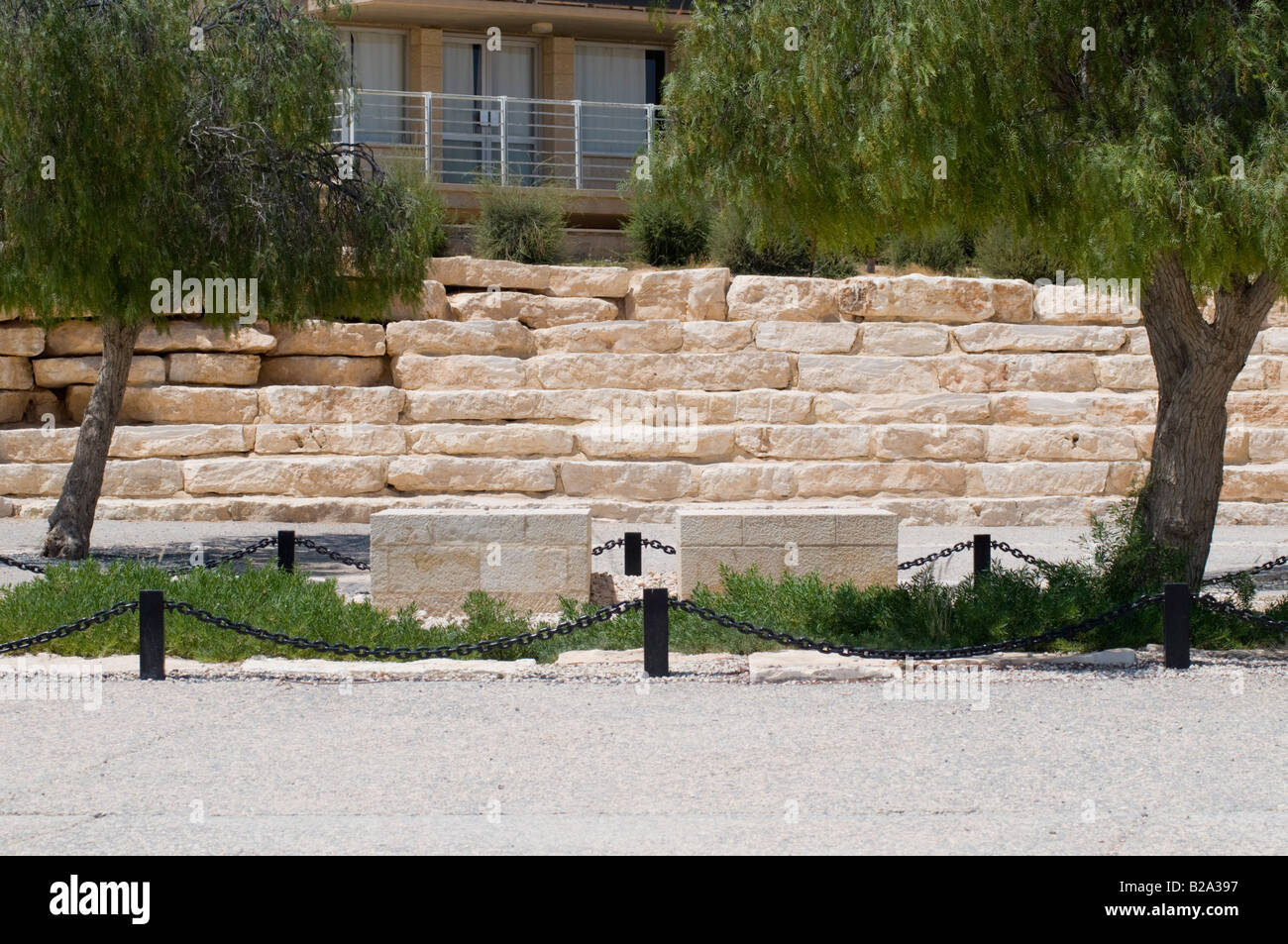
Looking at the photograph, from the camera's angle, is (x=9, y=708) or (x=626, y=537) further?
(x=626, y=537)

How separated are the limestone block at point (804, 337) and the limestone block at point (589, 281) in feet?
6.71

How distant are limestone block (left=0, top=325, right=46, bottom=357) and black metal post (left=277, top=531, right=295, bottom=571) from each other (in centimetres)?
712

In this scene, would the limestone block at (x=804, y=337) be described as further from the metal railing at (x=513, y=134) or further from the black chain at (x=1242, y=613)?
the black chain at (x=1242, y=613)

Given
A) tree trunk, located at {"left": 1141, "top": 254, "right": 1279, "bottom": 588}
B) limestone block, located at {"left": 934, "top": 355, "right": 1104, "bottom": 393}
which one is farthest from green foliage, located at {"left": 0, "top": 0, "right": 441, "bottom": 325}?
tree trunk, located at {"left": 1141, "top": 254, "right": 1279, "bottom": 588}

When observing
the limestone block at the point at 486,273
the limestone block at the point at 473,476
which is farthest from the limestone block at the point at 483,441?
the limestone block at the point at 486,273

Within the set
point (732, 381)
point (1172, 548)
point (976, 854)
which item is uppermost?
A: point (732, 381)

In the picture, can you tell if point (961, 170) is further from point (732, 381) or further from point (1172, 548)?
point (732, 381)

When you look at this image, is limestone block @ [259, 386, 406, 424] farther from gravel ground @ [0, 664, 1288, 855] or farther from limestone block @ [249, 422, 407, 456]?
gravel ground @ [0, 664, 1288, 855]

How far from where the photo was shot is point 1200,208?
7551 millimetres

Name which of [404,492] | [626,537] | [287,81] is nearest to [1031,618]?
[626,537]

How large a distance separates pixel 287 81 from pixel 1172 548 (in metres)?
8.76

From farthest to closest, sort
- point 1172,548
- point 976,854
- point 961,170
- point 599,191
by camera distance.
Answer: point 599,191 < point 1172,548 < point 961,170 < point 976,854

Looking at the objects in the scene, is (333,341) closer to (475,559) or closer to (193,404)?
(193,404)

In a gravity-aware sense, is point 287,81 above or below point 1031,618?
above
